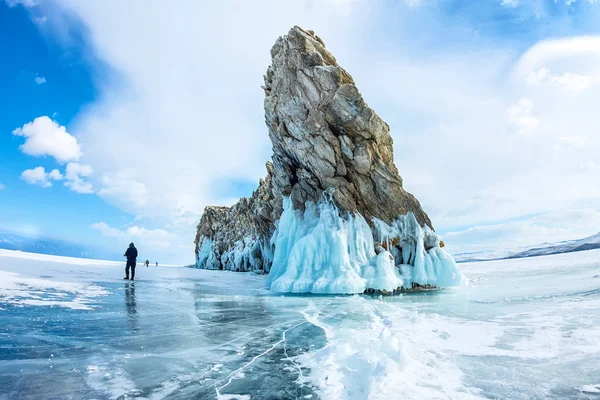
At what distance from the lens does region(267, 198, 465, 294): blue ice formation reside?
69.1 ft

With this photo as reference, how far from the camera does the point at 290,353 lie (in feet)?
22.9

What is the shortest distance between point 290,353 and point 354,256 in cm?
1632

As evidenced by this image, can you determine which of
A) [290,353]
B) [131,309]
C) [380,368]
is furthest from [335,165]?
[380,368]

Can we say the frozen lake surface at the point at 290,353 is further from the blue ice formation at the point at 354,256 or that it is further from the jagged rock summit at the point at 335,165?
the jagged rock summit at the point at 335,165

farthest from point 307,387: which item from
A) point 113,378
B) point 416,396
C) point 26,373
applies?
point 26,373

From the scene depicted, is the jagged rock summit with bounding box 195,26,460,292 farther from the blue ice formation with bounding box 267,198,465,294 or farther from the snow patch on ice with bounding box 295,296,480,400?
the snow patch on ice with bounding box 295,296,480,400

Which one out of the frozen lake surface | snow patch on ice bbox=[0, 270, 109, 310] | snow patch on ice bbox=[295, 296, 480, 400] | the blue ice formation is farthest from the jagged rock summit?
snow patch on ice bbox=[295, 296, 480, 400]

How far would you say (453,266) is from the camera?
2373 cm

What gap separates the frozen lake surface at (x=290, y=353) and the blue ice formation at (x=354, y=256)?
9.09 metres

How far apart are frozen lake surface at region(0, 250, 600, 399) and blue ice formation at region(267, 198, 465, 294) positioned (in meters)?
9.09

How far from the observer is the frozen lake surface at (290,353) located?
192 inches

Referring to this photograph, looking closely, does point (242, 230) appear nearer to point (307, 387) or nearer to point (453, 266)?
point (453, 266)

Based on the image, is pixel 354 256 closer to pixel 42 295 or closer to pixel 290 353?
pixel 290 353

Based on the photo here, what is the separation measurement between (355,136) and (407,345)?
18717 millimetres
